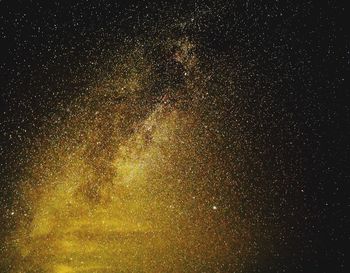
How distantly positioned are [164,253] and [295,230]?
14639 millimetres

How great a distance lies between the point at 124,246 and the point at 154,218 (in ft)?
11.2

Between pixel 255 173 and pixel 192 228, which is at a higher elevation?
pixel 255 173

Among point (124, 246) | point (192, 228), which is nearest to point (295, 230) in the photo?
point (192, 228)

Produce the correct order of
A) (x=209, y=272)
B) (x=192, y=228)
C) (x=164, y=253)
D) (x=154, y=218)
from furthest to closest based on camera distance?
(x=209, y=272)
(x=192, y=228)
(x=164, y=253)
(x=154, y=218)

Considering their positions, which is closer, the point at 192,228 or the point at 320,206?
the point at 192,228

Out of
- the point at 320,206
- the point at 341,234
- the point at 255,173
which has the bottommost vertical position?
the point at 341,234

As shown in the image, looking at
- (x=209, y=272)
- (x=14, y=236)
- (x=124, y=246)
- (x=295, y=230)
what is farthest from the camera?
(x=295, y=230)

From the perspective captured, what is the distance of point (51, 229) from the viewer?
1077cm

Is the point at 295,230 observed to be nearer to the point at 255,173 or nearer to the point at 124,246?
the point at 255,173

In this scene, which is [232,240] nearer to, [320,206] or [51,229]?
[320,206]

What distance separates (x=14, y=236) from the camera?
622 inches

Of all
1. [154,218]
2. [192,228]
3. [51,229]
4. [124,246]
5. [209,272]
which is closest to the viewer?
[51,229]

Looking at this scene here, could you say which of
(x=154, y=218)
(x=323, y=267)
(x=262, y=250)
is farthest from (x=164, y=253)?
(x=323, y=267)

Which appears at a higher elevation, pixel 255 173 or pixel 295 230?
pixel 255 173
